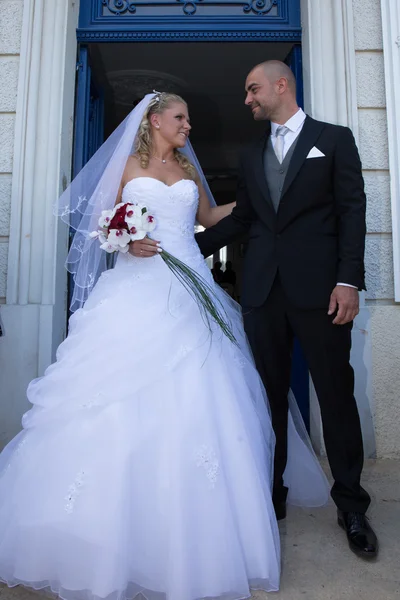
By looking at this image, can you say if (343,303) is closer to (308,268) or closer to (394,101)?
(308,268)

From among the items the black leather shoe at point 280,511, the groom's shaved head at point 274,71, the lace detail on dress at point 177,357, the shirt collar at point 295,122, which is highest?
the groom's shaved head at point 274,71

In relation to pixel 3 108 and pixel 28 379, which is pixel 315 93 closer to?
pixel 3 108

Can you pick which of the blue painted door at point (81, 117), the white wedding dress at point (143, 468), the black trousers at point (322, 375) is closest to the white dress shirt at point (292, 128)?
the black trousers at point (322, 375)

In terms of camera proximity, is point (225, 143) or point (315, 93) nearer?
point (315, 93)

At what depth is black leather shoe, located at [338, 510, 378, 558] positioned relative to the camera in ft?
6.83

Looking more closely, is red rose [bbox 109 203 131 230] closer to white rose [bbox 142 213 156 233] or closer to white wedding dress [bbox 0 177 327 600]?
white rose [bbox 142 213 156 233]

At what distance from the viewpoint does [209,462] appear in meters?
1.89

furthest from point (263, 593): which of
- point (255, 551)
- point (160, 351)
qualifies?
point (160, 351)

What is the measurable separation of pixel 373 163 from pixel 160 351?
7.38 feet

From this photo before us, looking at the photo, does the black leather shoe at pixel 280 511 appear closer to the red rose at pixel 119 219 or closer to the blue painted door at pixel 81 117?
the red rose at pixel 119 219

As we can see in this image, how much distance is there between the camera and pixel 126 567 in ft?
5.60

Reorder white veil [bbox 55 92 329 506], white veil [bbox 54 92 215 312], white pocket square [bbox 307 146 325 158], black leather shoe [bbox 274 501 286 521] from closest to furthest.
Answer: white pocket square [bbox 307 146 325 158], black leather shoe [bbox 274 501 286 521], white veil [bbox 55 92 329 506], white veil [bbox 54 92 215 312]

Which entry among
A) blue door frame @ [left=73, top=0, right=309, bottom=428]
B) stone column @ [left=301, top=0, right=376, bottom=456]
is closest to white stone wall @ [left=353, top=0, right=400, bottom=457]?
stone column @ [left=301, top=0, right=376, bottom=456]

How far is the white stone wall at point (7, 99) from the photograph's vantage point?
357 centimetres
